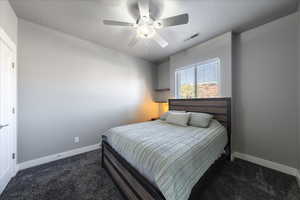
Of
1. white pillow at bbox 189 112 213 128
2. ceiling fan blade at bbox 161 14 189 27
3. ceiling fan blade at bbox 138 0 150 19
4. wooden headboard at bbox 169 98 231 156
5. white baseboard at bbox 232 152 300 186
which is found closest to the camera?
ceiling fan blade at bbox 138 0 150 19

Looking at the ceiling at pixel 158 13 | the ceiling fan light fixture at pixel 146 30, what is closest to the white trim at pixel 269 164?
the ceiling at pixel 158 13

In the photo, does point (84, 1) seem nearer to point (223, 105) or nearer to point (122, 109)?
point (122, 109)

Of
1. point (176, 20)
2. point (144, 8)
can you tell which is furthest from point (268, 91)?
point (144, 8)

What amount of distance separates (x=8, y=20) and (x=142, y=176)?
9.69 feet

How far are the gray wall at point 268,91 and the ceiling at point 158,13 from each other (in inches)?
11.8

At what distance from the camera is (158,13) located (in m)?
1.94

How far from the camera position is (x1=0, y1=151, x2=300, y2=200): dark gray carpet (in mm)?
1492

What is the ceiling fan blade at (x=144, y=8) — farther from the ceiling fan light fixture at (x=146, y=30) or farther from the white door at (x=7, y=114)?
the white door at (x=7, y=114)

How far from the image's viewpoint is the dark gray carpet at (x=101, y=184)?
4.90 ft

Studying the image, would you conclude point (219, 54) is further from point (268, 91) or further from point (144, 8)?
point (144, 8)

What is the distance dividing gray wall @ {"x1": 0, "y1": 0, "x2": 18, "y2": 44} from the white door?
0.83 feet

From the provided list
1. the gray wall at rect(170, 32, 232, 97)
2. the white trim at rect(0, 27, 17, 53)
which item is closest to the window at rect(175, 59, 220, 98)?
the gray wall at rect(170, 32, 232, 97)

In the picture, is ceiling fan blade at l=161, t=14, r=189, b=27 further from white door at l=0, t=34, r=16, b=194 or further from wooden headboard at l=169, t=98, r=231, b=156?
white door at l=0, t=34, r=16, b=194

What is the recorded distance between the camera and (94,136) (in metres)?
2.95
